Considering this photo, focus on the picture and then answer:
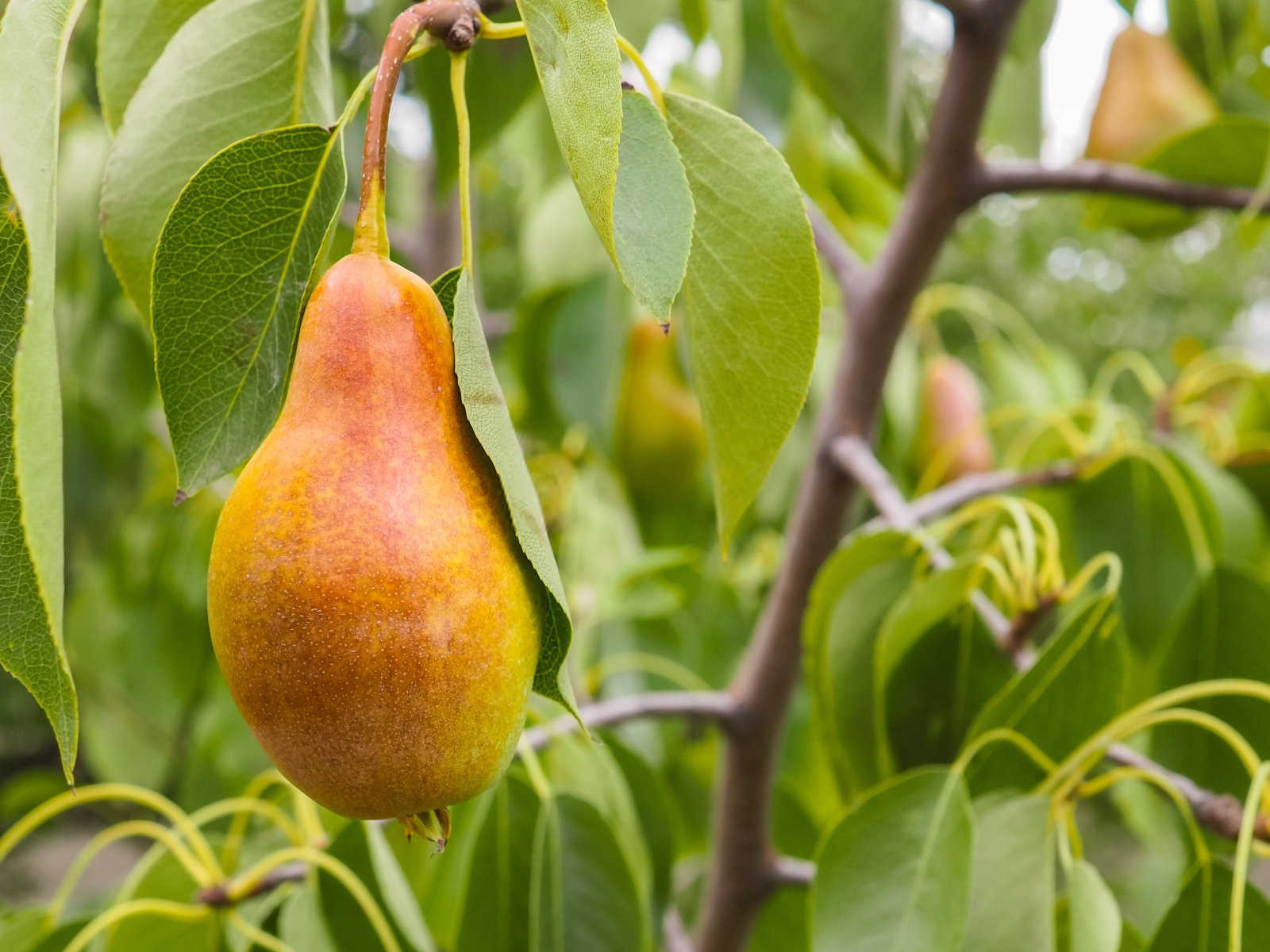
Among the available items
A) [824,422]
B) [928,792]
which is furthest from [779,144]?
[928,792]

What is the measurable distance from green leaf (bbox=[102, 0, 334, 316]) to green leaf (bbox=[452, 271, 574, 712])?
10 centimetres

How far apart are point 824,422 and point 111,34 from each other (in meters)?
0.39

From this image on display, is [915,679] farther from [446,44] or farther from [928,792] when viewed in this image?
[446,44]

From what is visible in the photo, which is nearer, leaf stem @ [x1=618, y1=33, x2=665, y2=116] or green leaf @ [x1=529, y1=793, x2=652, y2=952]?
leaf stem @ [x1=618, y1=33, x2=665, y2=116]

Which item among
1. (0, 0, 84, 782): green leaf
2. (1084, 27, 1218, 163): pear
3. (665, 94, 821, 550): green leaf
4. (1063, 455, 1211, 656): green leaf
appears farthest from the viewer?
(1084, 27, 1218, 163): pear

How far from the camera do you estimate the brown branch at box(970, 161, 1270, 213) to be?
0.52m

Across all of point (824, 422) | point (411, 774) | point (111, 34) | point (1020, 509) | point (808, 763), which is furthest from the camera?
point (808, 763)

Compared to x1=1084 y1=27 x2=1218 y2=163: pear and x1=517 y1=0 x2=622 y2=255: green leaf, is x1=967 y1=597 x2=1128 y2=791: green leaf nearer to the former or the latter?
x1=517 y1=0 x2=622 y2=255: green leaf

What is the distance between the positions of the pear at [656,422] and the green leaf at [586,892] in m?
0.58

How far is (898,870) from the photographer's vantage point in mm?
376

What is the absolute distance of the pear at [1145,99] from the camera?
67 centimetres

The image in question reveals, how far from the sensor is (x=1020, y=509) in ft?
1.49

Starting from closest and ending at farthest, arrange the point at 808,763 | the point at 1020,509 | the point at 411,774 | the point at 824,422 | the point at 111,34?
the point at 411,774
the point at 111,34
the point at 1020,509
the point at 824,422
the point at 808,763

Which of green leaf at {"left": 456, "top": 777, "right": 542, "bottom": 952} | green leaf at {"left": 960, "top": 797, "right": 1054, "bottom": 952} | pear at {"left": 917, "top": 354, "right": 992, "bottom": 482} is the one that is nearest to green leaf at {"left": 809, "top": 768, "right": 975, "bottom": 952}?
green leaf at {"left": 960, "top": 797, "right": 1054, "bottom": 952}
